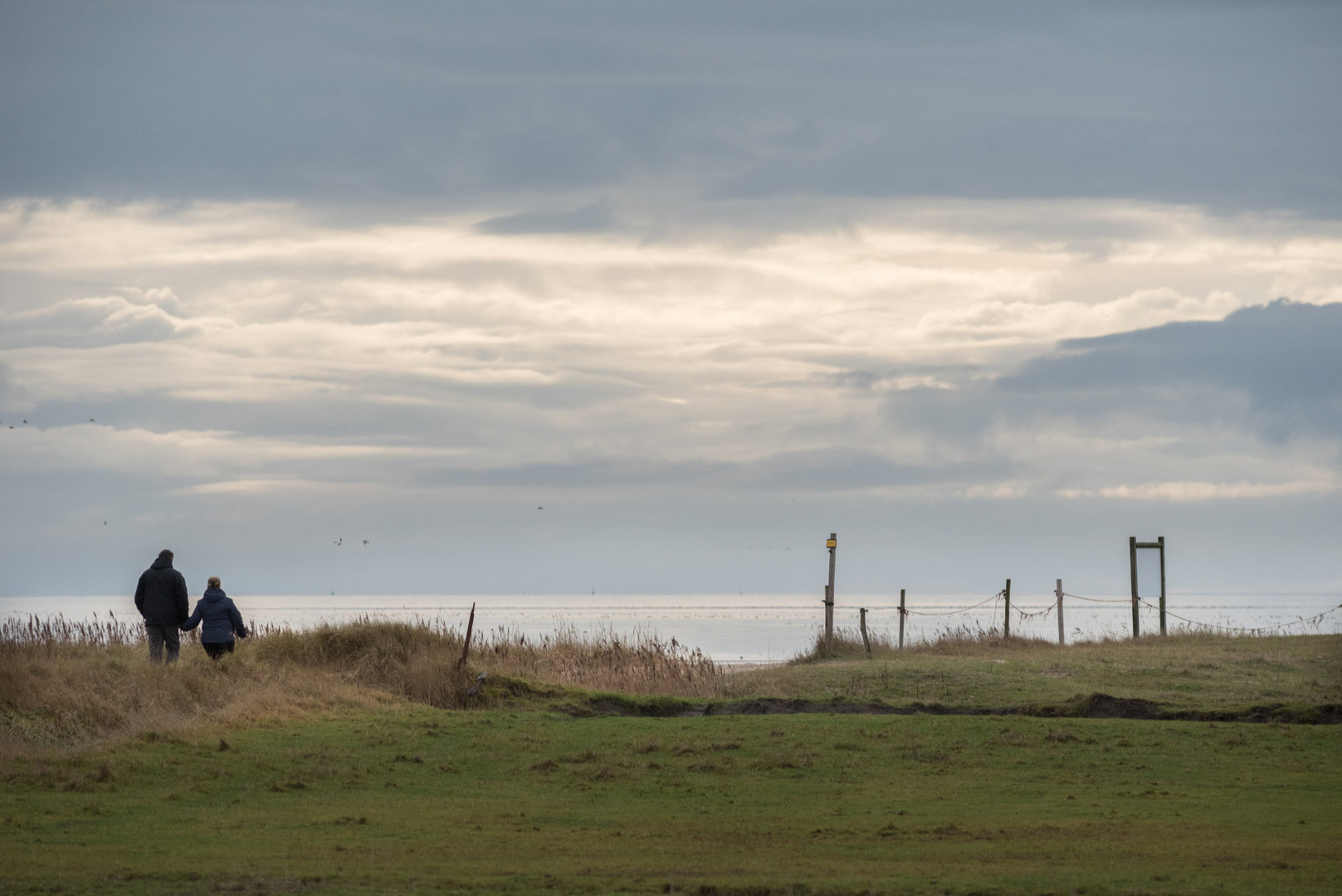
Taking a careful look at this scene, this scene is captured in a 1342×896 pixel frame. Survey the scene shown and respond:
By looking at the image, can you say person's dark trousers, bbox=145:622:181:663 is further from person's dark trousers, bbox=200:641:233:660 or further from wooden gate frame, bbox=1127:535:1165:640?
wooden gate frame, bbox=1127:535:1165:640

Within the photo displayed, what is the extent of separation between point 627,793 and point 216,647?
36.1ft

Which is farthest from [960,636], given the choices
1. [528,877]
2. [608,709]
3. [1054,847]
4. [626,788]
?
[528,877]

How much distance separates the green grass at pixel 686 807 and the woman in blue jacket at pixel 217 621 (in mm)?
3698

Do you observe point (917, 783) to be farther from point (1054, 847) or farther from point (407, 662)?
point (407, 662)

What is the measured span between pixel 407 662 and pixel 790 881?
55.4 ft

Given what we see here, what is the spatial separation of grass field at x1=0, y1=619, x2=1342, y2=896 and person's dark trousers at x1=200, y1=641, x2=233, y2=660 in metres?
0.46

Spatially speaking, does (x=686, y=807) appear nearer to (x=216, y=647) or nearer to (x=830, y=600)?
(x=216, y=647)

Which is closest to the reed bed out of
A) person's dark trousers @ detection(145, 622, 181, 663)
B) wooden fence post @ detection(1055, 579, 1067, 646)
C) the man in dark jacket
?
person's dark trousers @ detection(145, 622, 181, 663)

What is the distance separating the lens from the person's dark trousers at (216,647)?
2277 cm

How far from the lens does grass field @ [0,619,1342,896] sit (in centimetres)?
1005

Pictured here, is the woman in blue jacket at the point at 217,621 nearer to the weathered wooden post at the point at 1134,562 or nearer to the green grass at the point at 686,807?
the green grass at the point at 686,807

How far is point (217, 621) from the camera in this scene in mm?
22766

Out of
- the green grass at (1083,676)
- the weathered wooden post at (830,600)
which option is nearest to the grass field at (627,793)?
the green grass at (1083,676)

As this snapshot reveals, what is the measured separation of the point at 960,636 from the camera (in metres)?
35.4
